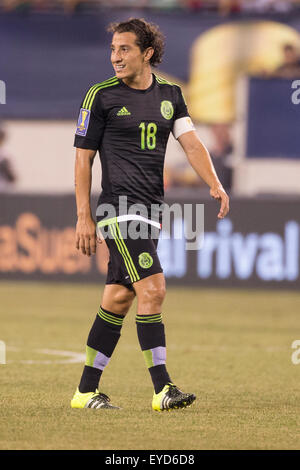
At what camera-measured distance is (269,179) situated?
18734mm

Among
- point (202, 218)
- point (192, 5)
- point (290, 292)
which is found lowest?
point (290, 292)

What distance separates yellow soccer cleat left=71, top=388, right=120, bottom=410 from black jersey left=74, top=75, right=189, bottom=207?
114 centimetres

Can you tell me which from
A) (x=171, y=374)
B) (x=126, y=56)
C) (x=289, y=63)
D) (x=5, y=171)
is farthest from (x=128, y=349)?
(x=289, y=63)

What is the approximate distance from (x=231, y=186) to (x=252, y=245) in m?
2.74

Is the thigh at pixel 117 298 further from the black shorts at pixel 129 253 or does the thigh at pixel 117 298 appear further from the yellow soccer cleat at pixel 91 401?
the yellow soccer cleat at pixel 91 401

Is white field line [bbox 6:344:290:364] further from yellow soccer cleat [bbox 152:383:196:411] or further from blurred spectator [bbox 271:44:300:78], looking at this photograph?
blurred spectator [bbox 271:44:300:78]

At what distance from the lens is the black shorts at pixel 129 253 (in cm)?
655

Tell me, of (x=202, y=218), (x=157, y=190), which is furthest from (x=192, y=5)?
(x=157, y=190)

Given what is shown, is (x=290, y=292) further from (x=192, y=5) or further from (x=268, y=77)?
(x=192, y=5)

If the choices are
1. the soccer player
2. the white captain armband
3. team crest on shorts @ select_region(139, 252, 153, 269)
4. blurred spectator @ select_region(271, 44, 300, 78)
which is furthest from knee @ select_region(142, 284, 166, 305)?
blurred spectator @ select_region(271, 44, 300, 78)

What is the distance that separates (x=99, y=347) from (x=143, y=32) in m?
1.89

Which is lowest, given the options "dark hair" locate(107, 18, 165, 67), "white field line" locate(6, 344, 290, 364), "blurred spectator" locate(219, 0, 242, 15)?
"white field line" locate(6, 344, 290, 364)

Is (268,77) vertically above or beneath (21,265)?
above

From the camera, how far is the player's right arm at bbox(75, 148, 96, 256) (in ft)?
21.6
